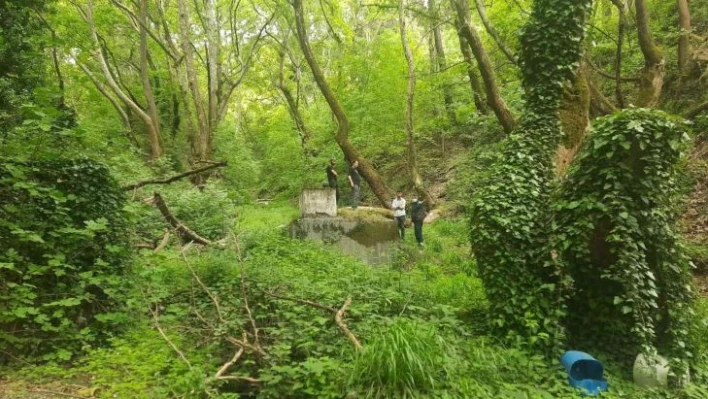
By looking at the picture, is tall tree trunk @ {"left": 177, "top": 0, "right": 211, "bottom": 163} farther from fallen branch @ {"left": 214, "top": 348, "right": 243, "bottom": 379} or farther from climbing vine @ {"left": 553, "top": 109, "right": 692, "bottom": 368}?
climbing vine @ {"left": 553, "top": 109, "right": 692, "bottom": 368}

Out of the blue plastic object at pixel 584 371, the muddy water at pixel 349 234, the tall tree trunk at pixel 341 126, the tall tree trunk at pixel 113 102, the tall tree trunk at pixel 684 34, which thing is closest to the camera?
the blue plastic object at pixel 584 371

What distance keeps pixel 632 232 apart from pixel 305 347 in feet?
13.7

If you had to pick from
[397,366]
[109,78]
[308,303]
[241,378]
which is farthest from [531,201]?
[109,78]

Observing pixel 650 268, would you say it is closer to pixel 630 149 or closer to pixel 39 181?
pixel 630 149

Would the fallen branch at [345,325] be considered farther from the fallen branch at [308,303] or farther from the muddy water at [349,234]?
the muddy water at [349,234]

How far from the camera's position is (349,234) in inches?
491

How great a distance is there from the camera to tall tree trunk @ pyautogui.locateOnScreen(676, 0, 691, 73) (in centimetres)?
1136

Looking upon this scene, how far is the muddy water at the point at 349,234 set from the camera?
1216cm

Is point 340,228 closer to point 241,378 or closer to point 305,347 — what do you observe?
point 305,347

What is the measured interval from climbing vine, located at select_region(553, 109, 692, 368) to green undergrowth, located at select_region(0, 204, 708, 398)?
1.50 feet

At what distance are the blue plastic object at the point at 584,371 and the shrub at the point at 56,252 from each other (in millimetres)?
5548

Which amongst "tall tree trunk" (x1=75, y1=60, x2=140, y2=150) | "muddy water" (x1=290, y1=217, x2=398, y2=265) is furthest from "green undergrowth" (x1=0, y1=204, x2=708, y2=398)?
"tall tree trunk" (x1=75, y1=60, x2=140, y2=150)

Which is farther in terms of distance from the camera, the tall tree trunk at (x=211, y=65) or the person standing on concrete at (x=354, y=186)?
the tall tree trunk at (x=211, y=65)

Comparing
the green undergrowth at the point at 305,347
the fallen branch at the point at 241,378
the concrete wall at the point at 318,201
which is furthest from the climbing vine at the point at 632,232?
the concrete wall at the point at 318,201
